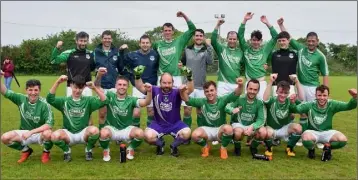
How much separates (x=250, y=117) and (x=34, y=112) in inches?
144

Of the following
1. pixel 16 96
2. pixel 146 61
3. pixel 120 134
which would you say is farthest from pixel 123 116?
pixel 16 96

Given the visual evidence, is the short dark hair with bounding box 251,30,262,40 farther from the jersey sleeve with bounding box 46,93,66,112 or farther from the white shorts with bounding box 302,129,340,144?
the jersey sleeve with bounding box 46,93,66,112

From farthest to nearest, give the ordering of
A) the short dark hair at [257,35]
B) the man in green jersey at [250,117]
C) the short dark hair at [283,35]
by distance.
→ the short dark hair at [257,35], the short dark hair at [283,35], the man in green jersey at [250,117]

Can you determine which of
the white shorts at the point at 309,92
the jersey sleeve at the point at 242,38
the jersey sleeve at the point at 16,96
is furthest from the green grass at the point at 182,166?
the jersey sleeve at the point at 242,38

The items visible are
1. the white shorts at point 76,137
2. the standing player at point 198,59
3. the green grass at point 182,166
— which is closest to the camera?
the green grass at point 182,166

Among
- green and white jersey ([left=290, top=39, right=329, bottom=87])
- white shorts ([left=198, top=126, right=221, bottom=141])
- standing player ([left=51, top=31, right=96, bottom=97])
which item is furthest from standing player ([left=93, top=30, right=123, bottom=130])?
green and white jersey ([left=290, top=39, right=329, bottom=87])

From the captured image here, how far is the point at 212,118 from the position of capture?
678 cm

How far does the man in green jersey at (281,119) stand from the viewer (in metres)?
6.65

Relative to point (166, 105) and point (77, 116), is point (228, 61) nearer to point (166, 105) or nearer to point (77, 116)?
point (166, 105)

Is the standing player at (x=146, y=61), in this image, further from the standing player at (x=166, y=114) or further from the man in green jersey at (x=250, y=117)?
the man in green jersey at (x=250, y=117)

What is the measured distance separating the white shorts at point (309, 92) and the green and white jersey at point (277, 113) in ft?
3.10

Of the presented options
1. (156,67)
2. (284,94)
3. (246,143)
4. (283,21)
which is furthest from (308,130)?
(156,67)

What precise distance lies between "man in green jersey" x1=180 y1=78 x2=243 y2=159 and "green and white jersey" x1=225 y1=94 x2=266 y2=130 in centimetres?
22

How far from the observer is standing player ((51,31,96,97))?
7.69m
